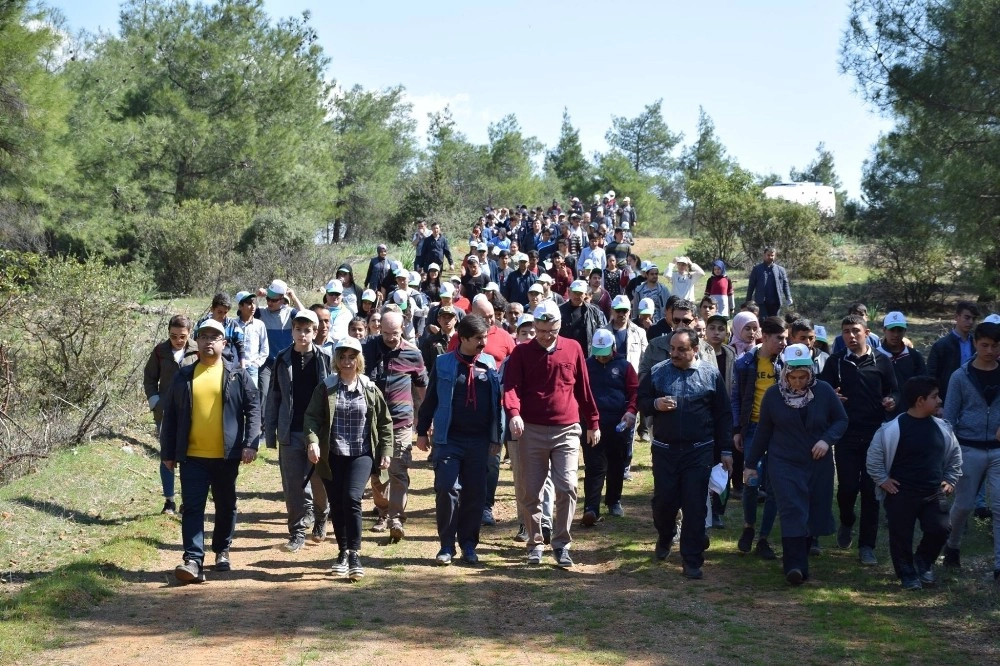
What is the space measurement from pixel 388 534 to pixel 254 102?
77.1ft

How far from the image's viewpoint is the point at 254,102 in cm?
3022

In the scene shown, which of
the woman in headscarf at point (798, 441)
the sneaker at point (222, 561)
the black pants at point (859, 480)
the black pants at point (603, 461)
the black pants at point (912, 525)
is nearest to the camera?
the black pants at point (912, 525)

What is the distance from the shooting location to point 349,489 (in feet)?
25.5

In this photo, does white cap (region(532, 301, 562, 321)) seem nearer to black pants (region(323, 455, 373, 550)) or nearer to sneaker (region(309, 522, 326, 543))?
black pants (region(323, 455, 373, 550))

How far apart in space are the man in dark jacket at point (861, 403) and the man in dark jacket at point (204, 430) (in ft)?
15.2

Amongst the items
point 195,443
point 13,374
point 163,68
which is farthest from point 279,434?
point 163,68

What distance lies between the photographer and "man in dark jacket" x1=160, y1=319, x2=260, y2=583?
762cm

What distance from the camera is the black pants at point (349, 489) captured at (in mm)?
7754

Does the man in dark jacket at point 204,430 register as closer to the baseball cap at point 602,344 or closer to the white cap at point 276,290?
the baseball cap at point 602,344

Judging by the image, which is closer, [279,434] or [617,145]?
[279,434]

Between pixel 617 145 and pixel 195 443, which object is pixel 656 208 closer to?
pixel 617 145

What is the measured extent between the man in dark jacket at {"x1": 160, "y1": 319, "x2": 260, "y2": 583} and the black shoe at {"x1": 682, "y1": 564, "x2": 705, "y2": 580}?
3.36 meters

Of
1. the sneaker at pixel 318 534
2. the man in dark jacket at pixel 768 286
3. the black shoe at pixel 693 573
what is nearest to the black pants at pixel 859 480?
the black shoe at pixel 693 573

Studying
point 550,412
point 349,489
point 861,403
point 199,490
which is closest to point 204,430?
point 199,490
